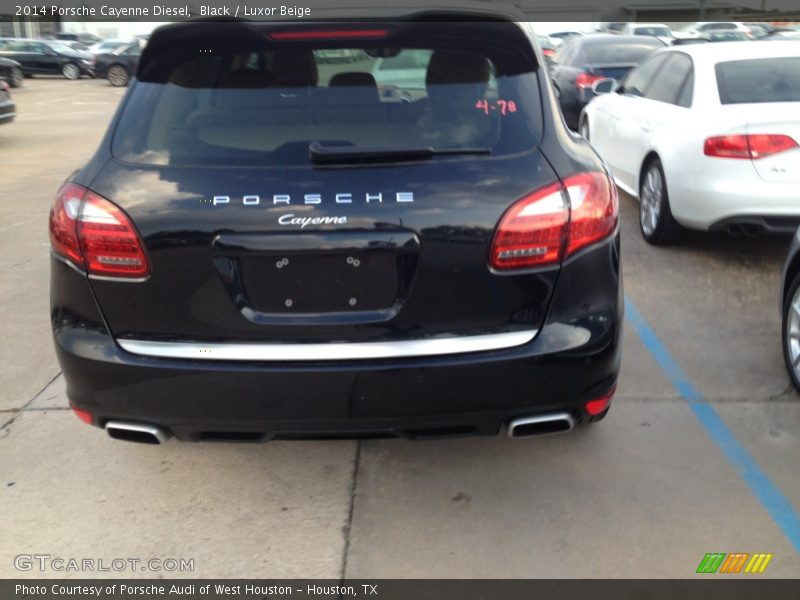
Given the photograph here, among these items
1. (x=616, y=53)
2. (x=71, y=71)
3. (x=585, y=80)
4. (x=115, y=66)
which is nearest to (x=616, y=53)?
(x=616, y=53)

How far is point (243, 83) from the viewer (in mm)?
2855

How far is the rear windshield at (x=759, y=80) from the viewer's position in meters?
5.54

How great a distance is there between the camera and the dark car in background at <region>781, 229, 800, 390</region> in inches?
155

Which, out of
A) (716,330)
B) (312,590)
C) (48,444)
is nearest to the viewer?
(312,590)

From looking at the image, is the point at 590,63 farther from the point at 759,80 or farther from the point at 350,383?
the point at 350,383

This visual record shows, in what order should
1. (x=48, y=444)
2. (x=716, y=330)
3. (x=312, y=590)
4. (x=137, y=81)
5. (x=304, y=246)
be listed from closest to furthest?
1. (x=304, y=246)
2. (x=312, y=590)
3. (x=137, y=81)
4. (x=48, y=444)
5. (x=716, y=330)

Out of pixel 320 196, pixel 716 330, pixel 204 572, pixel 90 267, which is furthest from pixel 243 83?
pixel 716 330

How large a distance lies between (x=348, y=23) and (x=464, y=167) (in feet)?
2.38

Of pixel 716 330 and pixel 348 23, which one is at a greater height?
pixel 348 23

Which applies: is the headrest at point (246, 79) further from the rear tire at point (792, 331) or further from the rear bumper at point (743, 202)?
the rear bumper at point (743, 202)

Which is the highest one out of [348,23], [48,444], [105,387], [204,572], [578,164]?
[348,23]

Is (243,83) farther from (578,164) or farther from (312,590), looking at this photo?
(312,590)

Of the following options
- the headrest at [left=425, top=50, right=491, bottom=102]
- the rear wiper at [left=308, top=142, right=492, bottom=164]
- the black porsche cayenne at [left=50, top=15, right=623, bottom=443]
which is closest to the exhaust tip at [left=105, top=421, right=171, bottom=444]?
the black porsche cayenne at [left=50, top=15, right=623, bottom=443]

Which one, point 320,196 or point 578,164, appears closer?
point 320,196
